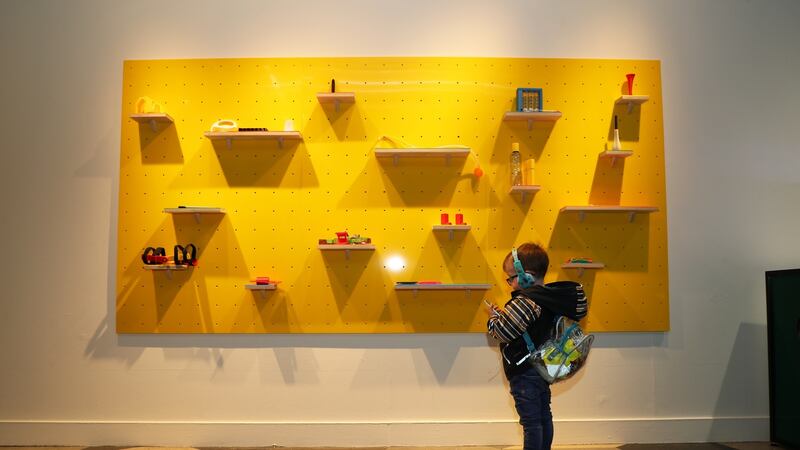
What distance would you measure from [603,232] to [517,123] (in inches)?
33.2

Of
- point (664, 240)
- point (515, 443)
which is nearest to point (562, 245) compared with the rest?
point (664, 240)

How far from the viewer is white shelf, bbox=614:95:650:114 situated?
140 inches

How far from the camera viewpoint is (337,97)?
3555 millimetres

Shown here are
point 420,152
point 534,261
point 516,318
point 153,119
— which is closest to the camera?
point 516,318

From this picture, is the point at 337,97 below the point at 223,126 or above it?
above

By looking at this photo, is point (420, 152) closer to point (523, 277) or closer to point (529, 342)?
point (523, 277)

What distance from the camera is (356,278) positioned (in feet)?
11.7

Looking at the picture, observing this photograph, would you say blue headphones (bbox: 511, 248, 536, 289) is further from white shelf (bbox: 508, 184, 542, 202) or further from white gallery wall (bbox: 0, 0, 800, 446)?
white gallery wall (bbox: 0, 0, 800, 446)

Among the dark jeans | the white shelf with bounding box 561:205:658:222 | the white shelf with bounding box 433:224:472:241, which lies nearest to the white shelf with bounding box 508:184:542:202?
the white shelf with bounding box 561:205:658:222

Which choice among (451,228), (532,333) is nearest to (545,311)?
(532,333)

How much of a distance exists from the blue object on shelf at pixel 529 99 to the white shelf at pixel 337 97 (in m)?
1.00

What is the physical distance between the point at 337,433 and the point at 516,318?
5.14 feet

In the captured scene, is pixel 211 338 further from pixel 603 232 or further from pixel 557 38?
pixel 557 38

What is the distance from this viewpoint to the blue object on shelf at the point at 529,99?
11.7 feet
